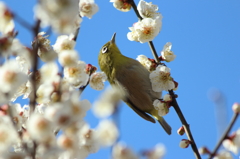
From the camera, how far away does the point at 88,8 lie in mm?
2924

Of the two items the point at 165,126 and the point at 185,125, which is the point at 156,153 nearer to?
the point at 185,125

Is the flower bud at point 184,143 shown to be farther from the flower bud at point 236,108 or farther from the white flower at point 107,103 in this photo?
the white flower at point 107,103

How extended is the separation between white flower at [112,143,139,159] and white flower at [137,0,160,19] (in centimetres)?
211

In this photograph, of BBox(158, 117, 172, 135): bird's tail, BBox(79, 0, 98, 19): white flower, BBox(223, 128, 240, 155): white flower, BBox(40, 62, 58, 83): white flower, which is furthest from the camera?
BBox(158, 117, 172, 135): bird's tail

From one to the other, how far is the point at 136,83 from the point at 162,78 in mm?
1093

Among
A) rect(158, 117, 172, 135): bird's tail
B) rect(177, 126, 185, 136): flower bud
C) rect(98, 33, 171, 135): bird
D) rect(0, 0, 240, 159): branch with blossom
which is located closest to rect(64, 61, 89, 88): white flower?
rect(0, 0, 240, 159): branch with blossom

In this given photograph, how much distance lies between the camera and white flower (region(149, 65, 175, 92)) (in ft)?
10.2

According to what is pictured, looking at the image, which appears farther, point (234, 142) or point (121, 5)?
point (121, 5)

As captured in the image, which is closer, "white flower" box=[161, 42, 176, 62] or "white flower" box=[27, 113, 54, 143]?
"white flower" box=[27, 113, 54, 143]

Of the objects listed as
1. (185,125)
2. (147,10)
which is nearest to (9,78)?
(185,125)

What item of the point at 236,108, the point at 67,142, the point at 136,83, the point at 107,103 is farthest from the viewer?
the point at 136,83

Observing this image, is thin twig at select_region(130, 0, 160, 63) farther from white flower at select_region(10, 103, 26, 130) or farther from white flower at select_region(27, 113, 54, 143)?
white flower at select_region(27, 113, 54, 143)

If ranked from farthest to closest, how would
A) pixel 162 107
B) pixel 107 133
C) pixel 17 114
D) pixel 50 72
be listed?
pixel 162 107
pixel 17 114
pixel 50 72
pixel 107 133

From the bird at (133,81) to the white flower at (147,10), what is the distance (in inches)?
41.5
